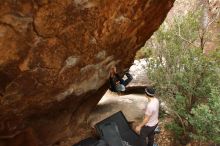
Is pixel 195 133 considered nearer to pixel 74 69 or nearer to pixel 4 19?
pixel 74 69

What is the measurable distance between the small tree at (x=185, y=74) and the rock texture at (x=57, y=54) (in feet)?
4.69

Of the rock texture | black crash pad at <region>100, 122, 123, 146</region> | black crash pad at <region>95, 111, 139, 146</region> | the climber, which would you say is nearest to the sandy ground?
black crash pad at <region>95, 111, 139, 146</region>

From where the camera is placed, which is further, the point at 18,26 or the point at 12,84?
the point at 12,84

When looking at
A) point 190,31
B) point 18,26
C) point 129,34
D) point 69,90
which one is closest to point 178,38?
point 190,31

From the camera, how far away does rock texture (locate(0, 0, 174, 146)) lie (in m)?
6.04

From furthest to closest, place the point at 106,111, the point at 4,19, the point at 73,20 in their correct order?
1. the point at 106,111
2. the point at 73,20
3. the point at 4,19

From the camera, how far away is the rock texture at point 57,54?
19.8 feet

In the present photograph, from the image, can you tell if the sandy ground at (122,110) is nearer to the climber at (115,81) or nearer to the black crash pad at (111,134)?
the black crash pad at (111,134)

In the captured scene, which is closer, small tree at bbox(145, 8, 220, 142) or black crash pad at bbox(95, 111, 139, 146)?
black crash pad at bbox(95, 111, 139, 146)

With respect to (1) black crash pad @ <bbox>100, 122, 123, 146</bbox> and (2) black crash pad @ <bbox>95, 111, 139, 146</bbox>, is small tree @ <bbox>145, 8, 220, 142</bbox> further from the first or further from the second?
(1) black crash pad @ <bbox>100, 122, 123, 146</bbox>

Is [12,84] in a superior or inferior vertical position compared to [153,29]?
inferior

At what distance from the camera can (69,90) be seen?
26.4 ft

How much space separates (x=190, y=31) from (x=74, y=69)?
4780 millimetres

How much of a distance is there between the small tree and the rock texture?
56.3 inches
